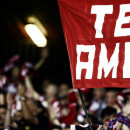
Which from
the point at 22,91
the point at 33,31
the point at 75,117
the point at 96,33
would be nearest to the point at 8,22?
the point at 33,31

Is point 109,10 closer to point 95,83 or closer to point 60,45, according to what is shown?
point 95,83

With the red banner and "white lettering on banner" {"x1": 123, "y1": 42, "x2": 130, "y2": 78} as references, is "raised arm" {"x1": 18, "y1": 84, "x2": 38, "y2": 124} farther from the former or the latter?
"white lettering on banner" {"x1": 123, "y1": 42, "x2": 130, "y2": 78}

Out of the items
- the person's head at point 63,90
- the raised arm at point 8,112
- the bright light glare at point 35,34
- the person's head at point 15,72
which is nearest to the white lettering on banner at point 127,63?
the raised arm at point 8,112

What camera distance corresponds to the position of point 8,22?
8.39m

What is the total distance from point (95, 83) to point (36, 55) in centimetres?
536

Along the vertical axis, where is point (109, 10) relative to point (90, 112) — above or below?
above

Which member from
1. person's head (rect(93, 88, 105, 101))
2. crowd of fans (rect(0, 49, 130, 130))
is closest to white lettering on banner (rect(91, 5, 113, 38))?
crowd of fans (rect(0, 49, 130, 130))

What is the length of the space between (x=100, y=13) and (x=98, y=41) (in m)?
0.27

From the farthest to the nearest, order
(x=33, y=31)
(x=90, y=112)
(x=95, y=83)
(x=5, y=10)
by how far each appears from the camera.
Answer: (x=5, y=10), (x=33, y=31), (x=90, y=112), (x=95, y=83)

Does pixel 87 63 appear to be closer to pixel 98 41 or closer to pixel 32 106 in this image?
pixel 98 41

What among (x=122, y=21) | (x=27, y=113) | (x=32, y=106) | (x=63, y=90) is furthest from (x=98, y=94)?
(x=122, y=21)

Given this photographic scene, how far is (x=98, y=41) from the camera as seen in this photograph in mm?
3396

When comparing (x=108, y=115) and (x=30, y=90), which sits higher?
(x=30, y=90)

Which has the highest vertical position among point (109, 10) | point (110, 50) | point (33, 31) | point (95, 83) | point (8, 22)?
point (8, 22)
